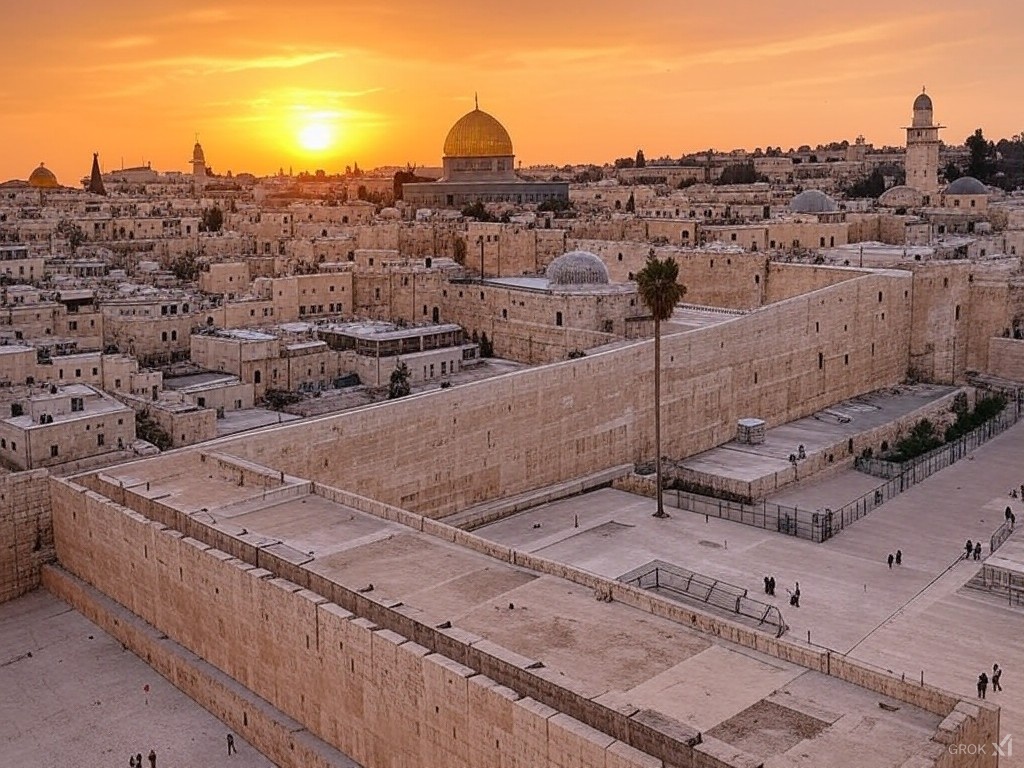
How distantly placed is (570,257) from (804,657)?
27.2 meters

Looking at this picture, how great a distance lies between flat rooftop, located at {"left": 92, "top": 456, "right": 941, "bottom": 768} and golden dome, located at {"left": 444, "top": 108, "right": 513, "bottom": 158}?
169ft

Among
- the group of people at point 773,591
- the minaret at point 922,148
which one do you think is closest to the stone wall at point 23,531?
the group of people at point 773,591

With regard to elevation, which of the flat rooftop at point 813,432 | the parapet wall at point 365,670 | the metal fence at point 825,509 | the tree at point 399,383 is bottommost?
the metal fence at point 825,509

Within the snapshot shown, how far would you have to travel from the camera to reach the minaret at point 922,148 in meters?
67.2

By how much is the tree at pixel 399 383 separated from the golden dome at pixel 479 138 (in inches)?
1502

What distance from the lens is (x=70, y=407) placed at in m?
21.2

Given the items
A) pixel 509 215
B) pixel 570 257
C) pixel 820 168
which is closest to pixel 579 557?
pixel 570 257

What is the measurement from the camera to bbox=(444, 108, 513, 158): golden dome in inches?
2694

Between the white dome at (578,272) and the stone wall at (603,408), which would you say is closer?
the stone wall at (603,408)

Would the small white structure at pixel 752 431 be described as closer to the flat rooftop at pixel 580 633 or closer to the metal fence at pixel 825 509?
the metal fence at pixel 825 509

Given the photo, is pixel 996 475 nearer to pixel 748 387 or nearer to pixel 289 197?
pixel 748 387

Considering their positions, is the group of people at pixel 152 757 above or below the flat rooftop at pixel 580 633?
below

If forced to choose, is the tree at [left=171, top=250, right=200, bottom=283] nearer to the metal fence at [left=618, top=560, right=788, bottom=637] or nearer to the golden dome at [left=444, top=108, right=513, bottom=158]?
the golden dome at [left=444, top=108, right=513, bottom=158]

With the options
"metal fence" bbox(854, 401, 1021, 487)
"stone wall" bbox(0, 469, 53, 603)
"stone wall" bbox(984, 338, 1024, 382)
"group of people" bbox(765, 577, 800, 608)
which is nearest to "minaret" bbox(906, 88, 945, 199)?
"stone wall" bbox(984, 338, 1024, 382)
